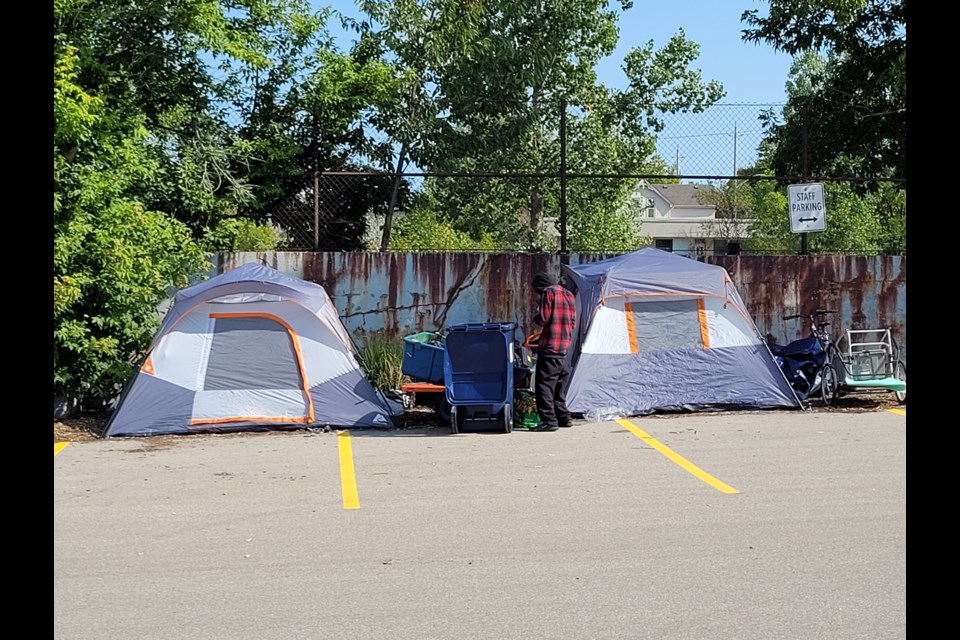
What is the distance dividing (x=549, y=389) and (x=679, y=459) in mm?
2109

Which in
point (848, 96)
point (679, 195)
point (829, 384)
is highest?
point (679, 195)

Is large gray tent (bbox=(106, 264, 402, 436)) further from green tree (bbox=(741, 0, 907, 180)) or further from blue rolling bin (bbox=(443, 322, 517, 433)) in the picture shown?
green tree (bbox=(741, 0, 907, 180))

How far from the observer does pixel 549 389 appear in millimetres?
10852

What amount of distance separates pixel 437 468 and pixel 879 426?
5122mm

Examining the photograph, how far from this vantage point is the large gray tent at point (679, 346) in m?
11.6

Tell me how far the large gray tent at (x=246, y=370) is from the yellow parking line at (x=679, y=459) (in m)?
2.66

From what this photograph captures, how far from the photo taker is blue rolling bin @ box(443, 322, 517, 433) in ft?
35.2

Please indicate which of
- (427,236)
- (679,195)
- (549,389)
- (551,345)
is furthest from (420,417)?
(679,195)

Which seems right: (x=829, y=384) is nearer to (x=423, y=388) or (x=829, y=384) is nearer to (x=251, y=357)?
(x=423, y=388)

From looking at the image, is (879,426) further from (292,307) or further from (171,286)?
(171,286)

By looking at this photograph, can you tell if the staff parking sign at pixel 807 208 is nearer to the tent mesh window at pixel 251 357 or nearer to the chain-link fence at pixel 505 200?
the chain-link fence at pixel 505 200

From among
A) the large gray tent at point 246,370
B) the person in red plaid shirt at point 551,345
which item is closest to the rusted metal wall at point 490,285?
the large gray tent at point 246,370

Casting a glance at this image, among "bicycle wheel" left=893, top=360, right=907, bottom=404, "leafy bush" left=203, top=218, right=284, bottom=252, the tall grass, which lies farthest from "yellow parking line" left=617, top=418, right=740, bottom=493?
"leafy bush" left=203, top=218, right=284, bottom=252
